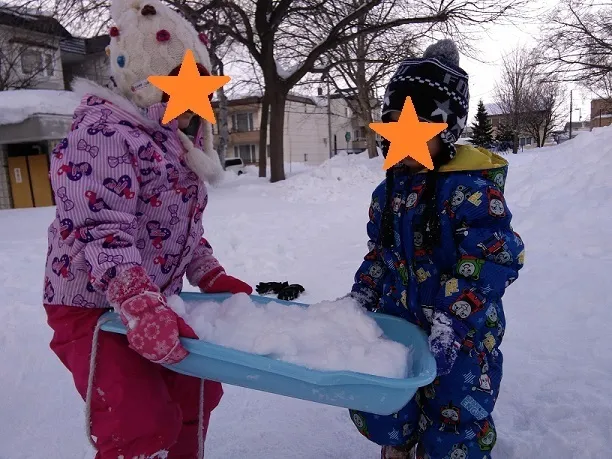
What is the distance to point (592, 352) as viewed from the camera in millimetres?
2549

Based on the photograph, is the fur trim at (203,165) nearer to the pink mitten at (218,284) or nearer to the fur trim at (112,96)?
the fur trim at (112,96)

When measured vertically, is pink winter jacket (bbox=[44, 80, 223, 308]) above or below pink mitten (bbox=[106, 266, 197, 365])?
above

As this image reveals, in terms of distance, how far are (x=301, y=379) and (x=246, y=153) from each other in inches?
1500

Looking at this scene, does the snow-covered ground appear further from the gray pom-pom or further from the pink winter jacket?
the gray pom-pom

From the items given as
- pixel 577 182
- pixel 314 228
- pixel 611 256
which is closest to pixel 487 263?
pixel 611 256

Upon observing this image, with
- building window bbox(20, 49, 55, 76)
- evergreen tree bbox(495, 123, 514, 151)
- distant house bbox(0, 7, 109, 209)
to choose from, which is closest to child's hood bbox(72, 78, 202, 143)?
distant house bbox(0, 7, 109, 209)

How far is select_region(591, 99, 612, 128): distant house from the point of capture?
2959 cm

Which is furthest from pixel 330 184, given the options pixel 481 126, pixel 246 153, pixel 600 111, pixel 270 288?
pixel 600 111

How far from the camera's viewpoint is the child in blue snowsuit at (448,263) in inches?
55.2

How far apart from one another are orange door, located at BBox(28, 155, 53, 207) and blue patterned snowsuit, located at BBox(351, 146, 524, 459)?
571 inches

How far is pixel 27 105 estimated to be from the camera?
39.5 ft

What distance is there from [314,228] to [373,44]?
482 inches

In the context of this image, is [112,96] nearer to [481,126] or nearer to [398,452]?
[398,452]

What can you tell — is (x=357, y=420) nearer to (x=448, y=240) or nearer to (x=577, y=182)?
(x=448, y=240)
